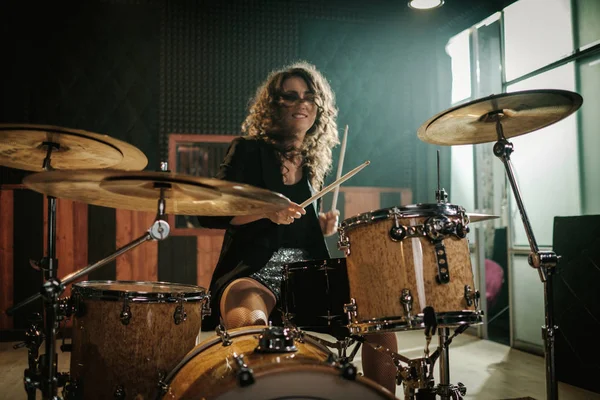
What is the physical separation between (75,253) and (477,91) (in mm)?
4255

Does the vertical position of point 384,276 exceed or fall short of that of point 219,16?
it falls short

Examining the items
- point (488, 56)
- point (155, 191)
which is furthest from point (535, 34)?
point (155, 191)

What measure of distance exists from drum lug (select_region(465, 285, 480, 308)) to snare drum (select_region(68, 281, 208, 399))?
100cm

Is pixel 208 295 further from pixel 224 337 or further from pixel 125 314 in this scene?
pixel 224 337

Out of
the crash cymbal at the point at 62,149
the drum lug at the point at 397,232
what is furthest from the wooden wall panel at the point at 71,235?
Answer: the drum lug at the point at 397,232

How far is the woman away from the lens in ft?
6.70

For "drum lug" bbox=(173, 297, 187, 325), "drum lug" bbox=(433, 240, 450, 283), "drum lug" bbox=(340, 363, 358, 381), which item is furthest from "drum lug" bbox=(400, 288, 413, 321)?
"drum lug" bbox=(173, 297, 187, 325)

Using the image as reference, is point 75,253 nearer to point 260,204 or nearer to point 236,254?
point 236,254

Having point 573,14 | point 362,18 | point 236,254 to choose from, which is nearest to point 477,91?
point 573,14

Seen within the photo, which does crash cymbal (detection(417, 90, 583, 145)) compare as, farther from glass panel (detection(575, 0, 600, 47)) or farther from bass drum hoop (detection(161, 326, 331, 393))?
glass panel (detection(575, 0, 600, 47))

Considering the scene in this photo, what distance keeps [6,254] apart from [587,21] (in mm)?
5274

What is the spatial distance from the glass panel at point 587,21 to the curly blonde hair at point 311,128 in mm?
2109

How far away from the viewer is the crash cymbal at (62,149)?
5.51 feet

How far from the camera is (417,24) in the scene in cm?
563
